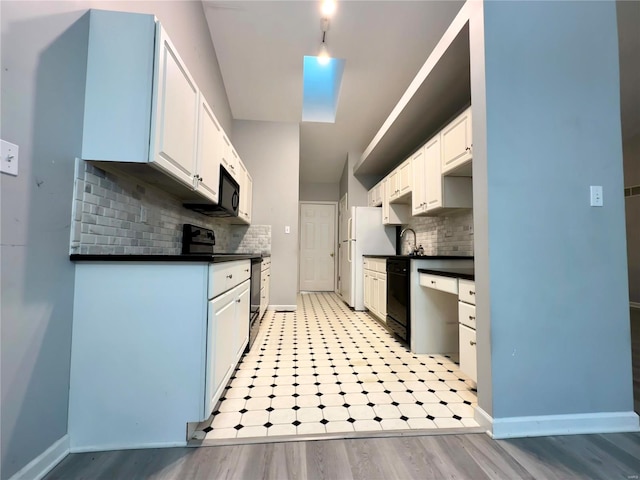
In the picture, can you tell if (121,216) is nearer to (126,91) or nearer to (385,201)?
(126,91)

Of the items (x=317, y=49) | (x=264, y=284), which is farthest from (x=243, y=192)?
(x=317, y=49)

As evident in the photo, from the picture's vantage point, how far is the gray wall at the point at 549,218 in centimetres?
137

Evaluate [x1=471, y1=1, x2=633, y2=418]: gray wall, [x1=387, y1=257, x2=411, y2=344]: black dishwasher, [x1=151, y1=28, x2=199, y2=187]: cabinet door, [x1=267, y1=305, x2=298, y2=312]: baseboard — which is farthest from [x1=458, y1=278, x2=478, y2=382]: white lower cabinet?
[x1=267, y1=305, x2=298, y2=312]: baseboard

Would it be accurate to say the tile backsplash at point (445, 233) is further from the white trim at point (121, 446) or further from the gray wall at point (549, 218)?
the white trim at point (121, 446)

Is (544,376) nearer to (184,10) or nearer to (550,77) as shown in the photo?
(550,77)

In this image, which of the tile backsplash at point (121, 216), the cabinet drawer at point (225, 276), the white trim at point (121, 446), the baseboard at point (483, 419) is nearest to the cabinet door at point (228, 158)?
the tile backsplash at point (121, 216)

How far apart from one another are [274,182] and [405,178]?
201 cm

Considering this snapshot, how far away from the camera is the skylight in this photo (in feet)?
13.0

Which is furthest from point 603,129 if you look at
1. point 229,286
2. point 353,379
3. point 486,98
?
point 229,286

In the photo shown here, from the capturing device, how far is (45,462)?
1.04 meters

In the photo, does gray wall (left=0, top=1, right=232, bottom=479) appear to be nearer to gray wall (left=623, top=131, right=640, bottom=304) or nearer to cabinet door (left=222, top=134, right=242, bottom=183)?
cabinet door (left=222, top=134, right=242, bottom=183)

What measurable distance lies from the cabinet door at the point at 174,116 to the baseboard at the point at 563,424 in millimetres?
2119

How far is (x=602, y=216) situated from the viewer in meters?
1.43

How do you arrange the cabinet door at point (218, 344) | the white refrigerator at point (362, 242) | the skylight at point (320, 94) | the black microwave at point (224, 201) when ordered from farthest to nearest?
the white refrigerator at point (362, 242) < the skylight at point (320, 94) < the black microwave at point (224, 201) < the cabinet door at point (218, 344)
